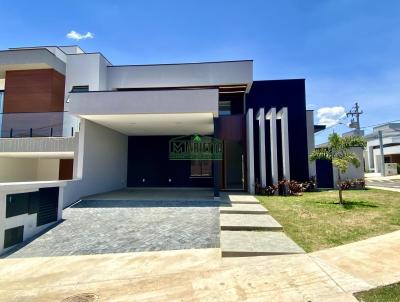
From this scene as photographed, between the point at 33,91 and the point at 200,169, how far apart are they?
36.6 feet

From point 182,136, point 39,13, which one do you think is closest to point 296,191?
point 182,136

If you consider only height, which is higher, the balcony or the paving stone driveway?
the balcony

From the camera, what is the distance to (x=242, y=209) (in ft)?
29.7

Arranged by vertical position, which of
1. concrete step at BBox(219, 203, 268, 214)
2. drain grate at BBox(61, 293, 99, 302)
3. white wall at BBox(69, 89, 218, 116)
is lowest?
drain grate at BBox(61, 293, 99, 302)

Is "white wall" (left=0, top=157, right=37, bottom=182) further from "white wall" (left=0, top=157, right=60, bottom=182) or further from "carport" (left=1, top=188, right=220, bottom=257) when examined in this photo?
"carport" (left=1, top=188, right=220, bottom=257)

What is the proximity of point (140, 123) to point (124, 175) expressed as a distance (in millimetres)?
5058

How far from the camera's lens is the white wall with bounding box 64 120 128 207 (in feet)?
38.4

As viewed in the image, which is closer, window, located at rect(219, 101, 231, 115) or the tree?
the tree

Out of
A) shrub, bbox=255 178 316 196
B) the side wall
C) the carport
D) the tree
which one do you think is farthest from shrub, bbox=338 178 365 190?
the carport

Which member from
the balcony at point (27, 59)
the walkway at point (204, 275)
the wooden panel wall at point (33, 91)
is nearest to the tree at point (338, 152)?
the walkway at point (204, 275)

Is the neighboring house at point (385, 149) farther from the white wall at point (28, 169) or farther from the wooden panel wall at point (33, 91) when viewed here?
the wooden panel wall at point (33, 91)

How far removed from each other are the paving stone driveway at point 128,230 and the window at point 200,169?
239 inches

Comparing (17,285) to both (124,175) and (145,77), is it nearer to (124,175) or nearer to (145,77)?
(124,175)

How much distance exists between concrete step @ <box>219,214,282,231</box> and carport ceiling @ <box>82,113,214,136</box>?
4978 millimetres
